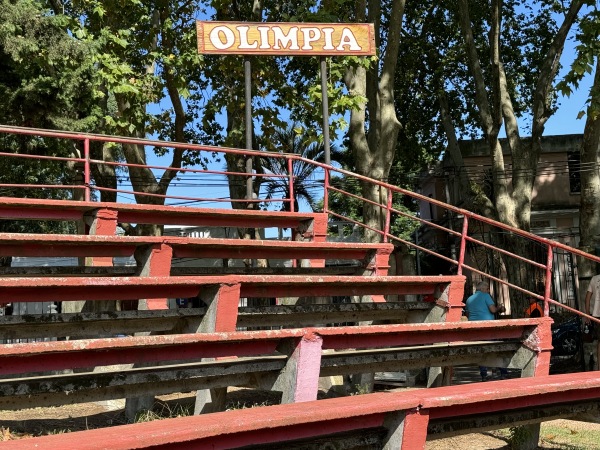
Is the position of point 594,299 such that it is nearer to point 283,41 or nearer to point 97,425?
point 283,41

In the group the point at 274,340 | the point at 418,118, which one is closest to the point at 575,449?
the point at 274,340

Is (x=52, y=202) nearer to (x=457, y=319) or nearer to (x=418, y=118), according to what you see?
(x=457, y=319)

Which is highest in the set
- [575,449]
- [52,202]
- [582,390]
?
[52,202]

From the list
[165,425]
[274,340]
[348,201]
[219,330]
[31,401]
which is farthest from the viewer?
[348,201]

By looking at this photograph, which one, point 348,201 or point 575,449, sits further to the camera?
point 348,201

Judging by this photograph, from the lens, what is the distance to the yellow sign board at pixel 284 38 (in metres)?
11.5

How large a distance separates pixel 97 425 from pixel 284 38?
6707mm

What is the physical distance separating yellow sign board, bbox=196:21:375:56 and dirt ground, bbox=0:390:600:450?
5.33 m

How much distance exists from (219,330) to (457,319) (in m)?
2.92

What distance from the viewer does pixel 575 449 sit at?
699 cm

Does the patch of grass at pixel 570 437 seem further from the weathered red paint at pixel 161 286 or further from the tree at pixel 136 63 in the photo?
the tree at pixel 136 63

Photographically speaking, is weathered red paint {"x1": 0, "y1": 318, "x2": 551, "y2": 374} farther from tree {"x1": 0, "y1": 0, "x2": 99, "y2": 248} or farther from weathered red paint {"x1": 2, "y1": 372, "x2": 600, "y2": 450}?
tree {"x1": 0, "y1": 0, "x2": 99, "y2": 248}

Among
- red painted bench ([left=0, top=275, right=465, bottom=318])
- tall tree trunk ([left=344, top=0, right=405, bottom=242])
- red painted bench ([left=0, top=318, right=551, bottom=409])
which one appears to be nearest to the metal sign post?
tall tree trunk ([left=344, top=0, right=405, bottom=242])

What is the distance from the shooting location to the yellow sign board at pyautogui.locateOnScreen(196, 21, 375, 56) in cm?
1150
